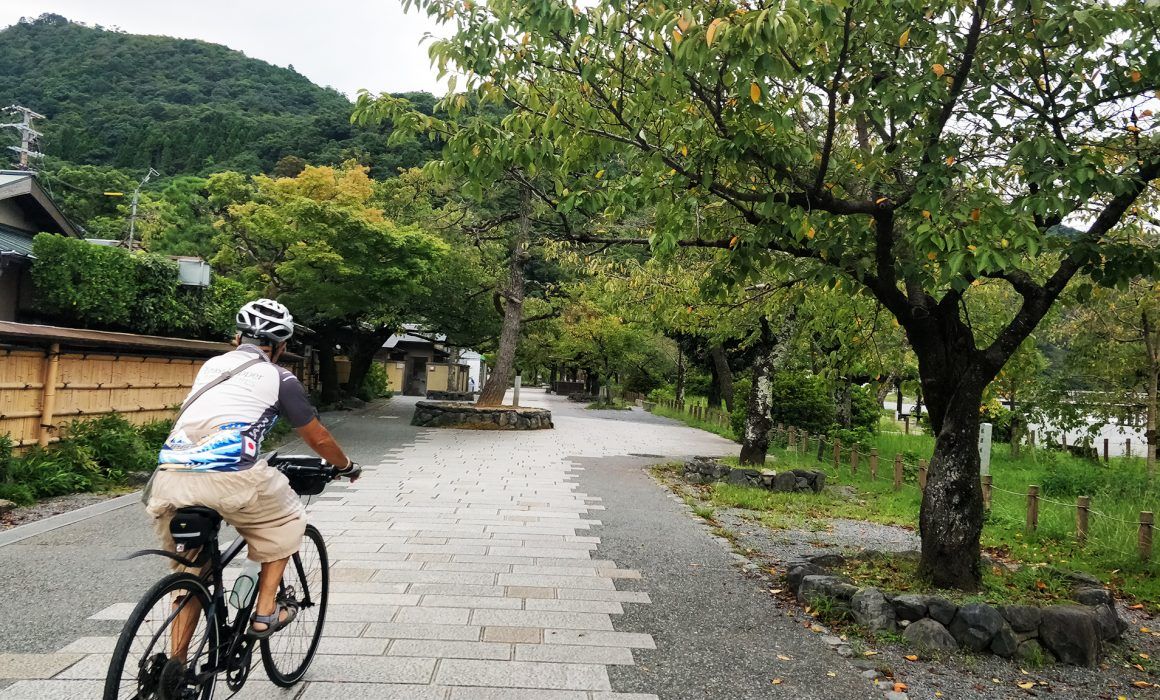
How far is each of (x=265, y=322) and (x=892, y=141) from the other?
4.87 metres

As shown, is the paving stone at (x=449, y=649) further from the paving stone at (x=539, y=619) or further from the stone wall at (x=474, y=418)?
the stone wall at (x=474, y=418)

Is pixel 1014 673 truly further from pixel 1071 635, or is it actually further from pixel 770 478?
pixel 770 478

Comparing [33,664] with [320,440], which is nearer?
[320,440]

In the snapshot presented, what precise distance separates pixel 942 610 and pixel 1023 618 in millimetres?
452

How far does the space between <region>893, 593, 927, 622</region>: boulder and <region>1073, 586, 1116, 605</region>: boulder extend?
47.9 inches

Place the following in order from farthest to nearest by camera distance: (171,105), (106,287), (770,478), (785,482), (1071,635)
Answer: (171,105), (106,287), (770,478), (785,482), (1071,635)

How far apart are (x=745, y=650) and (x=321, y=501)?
20.6 feet

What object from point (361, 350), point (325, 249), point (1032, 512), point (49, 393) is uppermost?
point (325, 249)

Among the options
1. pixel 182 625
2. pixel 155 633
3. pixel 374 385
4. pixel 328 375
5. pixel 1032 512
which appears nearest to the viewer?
pixel 155 633

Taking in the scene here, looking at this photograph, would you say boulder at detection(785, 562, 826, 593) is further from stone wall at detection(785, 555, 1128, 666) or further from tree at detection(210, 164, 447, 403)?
tree at detection(210, 164, 447, 403)

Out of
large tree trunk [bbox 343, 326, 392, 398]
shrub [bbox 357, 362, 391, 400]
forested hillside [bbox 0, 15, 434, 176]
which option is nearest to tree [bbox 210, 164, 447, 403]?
large tree trunk [bbox 343, 326, 392, 398]

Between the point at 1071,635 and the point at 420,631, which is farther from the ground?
Result: the point at 1071,635

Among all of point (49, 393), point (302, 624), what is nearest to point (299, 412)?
point (302, 624)

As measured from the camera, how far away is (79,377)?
10531mm
